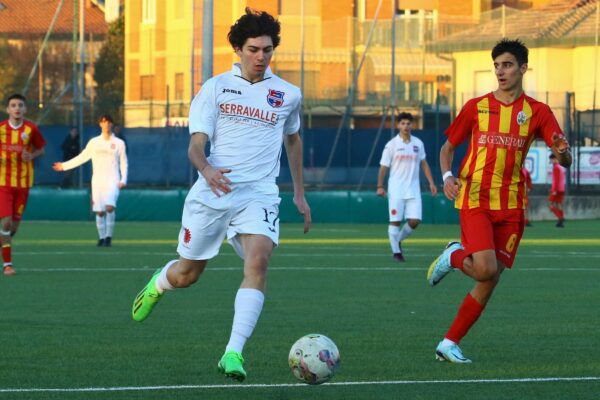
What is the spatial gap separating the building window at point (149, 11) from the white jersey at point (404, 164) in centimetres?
1884

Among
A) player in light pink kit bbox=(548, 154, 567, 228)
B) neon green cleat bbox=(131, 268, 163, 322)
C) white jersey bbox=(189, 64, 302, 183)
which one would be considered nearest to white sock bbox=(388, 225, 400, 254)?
neon green cleat bbox=(131, 268, 163, 322)

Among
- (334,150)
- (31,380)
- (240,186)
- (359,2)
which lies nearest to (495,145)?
(240,186)

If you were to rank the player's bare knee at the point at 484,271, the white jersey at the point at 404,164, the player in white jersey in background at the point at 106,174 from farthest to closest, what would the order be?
the player in white jersey in background at the point at 106,174 → the white jersey at the point at 404,164 → the player's bare knee at the point at 484,271

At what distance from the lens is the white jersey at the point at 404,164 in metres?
19.4

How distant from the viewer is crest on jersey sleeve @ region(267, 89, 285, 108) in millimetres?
8203

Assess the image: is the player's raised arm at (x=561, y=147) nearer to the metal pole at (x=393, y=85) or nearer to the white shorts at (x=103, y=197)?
the white shorts at (x=103, y=197)

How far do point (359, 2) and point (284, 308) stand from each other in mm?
27708

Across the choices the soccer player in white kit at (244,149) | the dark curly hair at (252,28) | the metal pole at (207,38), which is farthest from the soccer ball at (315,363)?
the metal pole at (207,38)

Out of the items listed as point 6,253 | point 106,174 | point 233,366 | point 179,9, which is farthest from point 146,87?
point 233,366

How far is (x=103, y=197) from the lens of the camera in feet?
72.9

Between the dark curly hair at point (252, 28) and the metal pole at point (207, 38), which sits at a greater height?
the metal pole at point (207, 38)

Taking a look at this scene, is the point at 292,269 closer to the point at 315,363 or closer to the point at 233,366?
the point at 315,363

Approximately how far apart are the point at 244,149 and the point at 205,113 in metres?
0.32

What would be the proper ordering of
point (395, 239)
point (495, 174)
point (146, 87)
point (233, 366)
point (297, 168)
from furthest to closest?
point (146, 87) < point (395, 239) < point (495, 174) < point (297, 168) < point (233, 366)
